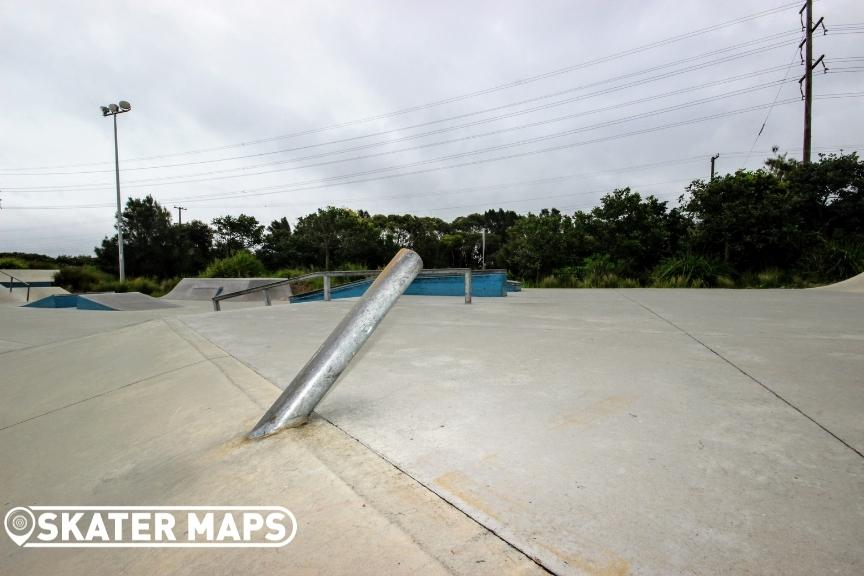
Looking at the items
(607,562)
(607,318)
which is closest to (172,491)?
(607,562)

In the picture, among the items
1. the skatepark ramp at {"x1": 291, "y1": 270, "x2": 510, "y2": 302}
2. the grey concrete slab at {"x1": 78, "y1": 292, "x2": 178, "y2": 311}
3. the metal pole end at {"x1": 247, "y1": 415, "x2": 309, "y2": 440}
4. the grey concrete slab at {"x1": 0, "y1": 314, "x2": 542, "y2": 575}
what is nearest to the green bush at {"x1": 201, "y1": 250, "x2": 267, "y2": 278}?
the grey concrete slab at {"x1": 78, "y1": 292, "x2": 178, "y2": 311}

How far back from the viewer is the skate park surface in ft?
3.53

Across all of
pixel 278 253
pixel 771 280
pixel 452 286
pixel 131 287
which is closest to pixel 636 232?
pixel 771 280

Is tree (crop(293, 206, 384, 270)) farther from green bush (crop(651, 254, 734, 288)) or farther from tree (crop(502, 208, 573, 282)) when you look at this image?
green bush (crop(651, 254, 734, 288))

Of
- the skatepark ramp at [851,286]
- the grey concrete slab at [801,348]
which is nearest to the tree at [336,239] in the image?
the skatepark ramp at [851,286]

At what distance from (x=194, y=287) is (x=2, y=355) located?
45.6ft

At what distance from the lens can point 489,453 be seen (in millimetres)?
1566

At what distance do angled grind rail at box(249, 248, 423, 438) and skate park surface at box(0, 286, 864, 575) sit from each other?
89mm

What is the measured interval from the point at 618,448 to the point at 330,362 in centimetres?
126

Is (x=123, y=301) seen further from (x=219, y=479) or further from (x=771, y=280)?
(x=771, y=280)

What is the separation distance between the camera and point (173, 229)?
1116 inches

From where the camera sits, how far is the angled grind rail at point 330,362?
184cm

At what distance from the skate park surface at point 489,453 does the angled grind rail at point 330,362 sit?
89mm

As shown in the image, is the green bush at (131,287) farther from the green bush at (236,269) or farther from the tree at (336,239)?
the tree at (336,239)
